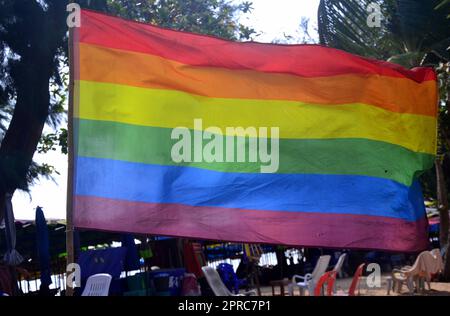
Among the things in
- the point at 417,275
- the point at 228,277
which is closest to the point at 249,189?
the point at 228,277

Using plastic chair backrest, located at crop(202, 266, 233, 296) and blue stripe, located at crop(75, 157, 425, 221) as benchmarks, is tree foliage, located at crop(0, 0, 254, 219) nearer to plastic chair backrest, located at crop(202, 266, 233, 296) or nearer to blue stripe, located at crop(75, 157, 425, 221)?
plastic chair backrest, located at crop(202, 266, 233, 296)

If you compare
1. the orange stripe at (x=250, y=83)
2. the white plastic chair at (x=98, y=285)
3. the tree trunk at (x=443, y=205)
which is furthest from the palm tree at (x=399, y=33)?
the white plastic chair at (x=98, y=285)

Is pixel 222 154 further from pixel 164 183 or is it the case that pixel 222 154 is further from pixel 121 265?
pixel 121 265

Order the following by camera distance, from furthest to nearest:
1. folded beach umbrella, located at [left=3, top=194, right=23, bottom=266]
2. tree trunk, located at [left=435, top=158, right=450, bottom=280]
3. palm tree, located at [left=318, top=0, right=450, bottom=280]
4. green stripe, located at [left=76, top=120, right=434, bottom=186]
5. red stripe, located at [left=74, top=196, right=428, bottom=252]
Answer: tree trunk, located at [left=435, top=158, right=450, bottom=280] < palm tree, located at [left=318, top=0, right=450, bottom=280] < folded beach umbrella, located at [left=3, top=194, right=23, bottom=266] < green stripe, located at [left=76, top=120, right=434, bottom=186] < red stripe, located at [left=74, top=196, right=428, bottom=252]

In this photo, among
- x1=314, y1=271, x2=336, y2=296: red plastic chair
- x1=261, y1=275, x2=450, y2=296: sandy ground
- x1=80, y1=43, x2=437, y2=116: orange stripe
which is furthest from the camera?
x1=261, y1=275, x2=450, y2=296: sandy ground

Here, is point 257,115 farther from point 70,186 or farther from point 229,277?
point 229,277

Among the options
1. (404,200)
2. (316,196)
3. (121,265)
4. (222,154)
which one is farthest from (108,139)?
(121,265)

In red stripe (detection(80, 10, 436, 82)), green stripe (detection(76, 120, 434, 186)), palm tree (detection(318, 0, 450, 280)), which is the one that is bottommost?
green stripe (detection(76, 120, 434, 186))

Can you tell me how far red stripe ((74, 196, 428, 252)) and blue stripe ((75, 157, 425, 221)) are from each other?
0.07 metres

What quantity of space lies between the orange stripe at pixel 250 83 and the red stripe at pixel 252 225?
1.12 meters

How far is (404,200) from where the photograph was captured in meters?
7.03

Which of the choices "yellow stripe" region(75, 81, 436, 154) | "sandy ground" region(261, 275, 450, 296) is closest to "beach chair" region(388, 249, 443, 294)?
"sandy ground" region(261, 275, 450, 296)

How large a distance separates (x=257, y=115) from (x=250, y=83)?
0.33m

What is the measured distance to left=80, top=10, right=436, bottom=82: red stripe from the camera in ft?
20.2
